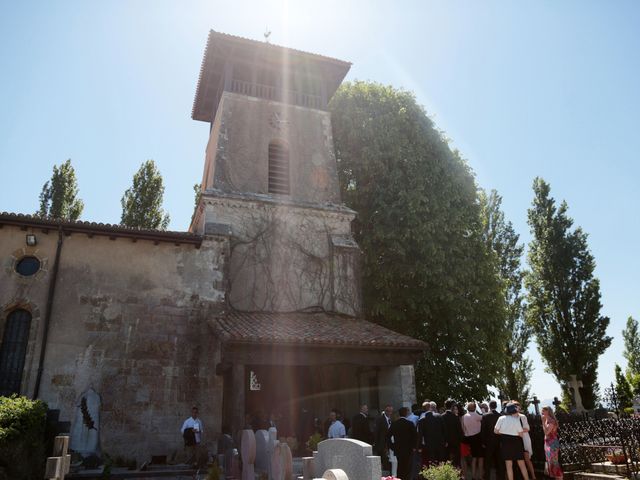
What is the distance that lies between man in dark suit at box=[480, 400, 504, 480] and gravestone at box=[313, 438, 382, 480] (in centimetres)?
424

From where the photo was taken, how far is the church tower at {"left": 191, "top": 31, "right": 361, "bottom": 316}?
50.6 feet

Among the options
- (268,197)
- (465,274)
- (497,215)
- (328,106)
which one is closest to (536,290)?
(497,215)

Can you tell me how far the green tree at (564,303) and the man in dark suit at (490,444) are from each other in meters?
17.2

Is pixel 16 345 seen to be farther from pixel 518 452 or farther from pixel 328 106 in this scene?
pixel 328 106

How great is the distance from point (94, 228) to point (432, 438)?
33.3 feet

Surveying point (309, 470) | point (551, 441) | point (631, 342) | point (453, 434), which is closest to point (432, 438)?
point (453, 434)

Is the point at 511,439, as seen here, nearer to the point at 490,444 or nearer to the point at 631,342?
the point at 490,444

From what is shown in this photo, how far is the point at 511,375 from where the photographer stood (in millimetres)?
23766

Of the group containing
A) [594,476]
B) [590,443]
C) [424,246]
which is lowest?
[594,476]

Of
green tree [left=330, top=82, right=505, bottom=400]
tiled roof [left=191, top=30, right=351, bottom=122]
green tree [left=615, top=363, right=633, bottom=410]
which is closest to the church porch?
green tree [left=330, top=82, right=505, bottom=400]

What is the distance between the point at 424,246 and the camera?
17812mm

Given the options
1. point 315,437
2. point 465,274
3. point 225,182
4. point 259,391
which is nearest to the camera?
point 315,437

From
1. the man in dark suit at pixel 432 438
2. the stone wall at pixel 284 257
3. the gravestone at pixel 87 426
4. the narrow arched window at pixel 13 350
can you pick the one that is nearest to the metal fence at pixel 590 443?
the man in dark suit at pixel 432 438

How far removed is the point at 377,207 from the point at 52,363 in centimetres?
1261
